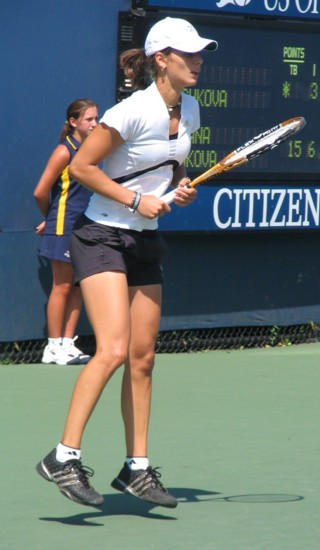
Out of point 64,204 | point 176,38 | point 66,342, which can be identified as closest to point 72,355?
point 66,342

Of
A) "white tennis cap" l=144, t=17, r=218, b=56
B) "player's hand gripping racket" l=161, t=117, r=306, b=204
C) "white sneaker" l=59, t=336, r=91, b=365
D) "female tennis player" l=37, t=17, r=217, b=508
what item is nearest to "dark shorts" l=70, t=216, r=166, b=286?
"female tennis player" l=37, t=17, r=217, b=508

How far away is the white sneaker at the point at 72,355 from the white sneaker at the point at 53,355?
0.07 ft

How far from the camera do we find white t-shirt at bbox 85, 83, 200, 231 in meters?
4.76

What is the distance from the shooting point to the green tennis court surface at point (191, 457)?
183 inches

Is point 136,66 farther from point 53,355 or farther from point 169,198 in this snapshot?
point 53,355

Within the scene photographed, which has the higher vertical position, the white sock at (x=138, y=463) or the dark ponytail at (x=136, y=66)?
the dark ponytail at (x=136, y=66)

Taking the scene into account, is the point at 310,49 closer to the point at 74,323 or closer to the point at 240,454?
the point at 74,323

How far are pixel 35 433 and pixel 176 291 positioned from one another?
2805 mm

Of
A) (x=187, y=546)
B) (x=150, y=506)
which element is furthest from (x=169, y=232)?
(x=187, y=546)

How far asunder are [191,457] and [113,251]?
1452mm

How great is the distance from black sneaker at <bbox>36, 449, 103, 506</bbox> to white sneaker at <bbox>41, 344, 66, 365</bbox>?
357cm

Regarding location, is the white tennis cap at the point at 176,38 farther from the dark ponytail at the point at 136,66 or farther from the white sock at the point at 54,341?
the white sock at the point at 54,341

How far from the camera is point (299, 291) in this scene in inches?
374

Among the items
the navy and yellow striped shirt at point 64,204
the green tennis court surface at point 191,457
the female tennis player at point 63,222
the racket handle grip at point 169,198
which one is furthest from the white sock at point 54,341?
the racket handle grip at point 169,198
